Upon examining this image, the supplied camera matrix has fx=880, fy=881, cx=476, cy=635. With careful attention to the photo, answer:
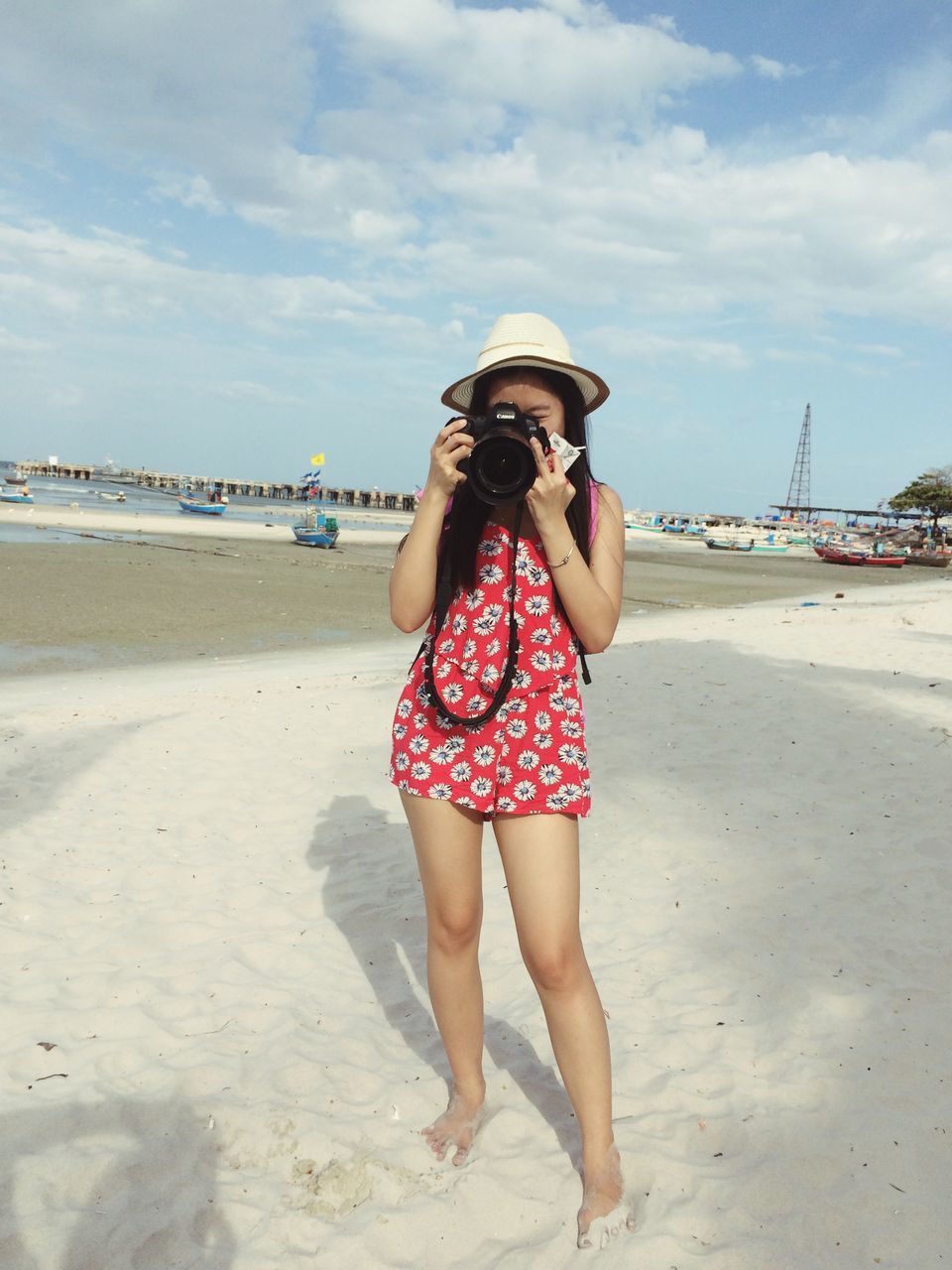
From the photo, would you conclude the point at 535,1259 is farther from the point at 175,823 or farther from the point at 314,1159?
the point at 175,823

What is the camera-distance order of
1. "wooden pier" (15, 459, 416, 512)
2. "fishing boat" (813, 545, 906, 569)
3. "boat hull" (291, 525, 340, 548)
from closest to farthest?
"boat hull" (291, 525, 340, 548), "fishing boat" (813, 545, 906, 569), "wooden pier" (15, 459, 416, 512)

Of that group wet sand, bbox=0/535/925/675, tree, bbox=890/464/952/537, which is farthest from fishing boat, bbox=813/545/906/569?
tree, bbox=890/464/952/537

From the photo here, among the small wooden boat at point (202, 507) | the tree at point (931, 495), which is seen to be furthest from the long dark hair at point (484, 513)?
the tree at point (931, 495)

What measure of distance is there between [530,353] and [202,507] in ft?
153

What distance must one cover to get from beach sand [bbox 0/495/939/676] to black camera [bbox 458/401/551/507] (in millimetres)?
9176

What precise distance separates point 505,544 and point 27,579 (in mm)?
16675

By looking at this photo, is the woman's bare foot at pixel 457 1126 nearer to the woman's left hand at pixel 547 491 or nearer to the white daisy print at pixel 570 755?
the white daisy print at pixel 570 755

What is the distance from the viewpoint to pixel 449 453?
2.02 metres

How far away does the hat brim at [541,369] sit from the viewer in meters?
2.10

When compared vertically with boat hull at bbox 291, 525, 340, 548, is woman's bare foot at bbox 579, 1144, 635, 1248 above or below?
below

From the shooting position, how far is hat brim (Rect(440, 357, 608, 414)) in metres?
2.10

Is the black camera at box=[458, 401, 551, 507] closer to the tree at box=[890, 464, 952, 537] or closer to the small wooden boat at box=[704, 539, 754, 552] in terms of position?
the small wooden boat at box=[704, 539, 754, 552]

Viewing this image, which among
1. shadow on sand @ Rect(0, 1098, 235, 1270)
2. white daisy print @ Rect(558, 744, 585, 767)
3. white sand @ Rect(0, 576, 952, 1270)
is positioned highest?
white daisy print @ Rect(558, 744, 585, 767)

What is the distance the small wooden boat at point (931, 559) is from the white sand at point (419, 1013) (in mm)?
44669
